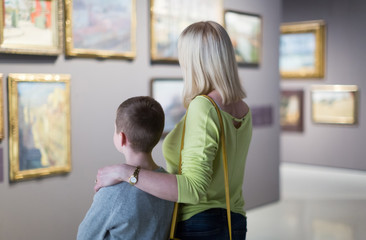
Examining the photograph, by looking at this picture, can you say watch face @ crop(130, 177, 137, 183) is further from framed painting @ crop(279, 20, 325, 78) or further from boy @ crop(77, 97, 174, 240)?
framed painting @ crop(279, 20, 325, 78)

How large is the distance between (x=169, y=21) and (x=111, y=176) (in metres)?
3.33

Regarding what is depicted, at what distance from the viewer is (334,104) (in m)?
9.94

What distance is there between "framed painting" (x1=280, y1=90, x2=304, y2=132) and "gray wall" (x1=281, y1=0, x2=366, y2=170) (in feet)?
0.35

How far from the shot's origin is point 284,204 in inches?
274

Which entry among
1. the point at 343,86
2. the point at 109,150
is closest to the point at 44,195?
the point at 109,150

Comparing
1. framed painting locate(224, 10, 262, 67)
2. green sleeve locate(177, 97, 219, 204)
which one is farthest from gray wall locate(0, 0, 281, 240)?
green sleeve locate(177, 97, 219, 204)

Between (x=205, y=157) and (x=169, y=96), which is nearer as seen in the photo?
(x=205, y=157)

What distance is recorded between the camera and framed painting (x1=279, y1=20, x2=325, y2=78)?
1004 cm

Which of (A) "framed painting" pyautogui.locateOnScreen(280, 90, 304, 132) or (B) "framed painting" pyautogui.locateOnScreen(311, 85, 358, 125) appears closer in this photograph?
(B) "framed painting" pyautogui.locateOnScreen(311, 85, 358, 125)

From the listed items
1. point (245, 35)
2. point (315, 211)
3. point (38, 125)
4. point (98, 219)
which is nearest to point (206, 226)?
point (98, 219)

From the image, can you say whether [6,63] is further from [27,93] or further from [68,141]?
[68,141]

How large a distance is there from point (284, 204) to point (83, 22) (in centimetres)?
417

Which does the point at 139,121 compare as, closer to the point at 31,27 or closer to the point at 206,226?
the point at 206,226

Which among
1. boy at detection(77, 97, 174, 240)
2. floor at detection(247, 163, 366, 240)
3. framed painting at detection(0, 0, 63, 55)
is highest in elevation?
framed painting at detection(0, 0, 63, 55)
